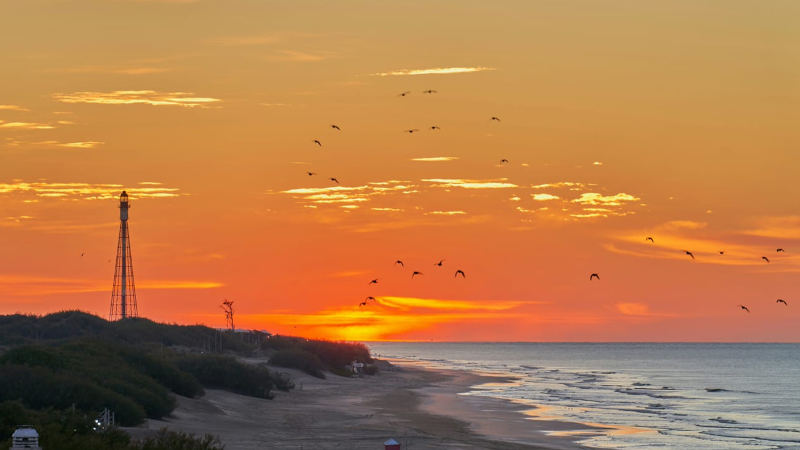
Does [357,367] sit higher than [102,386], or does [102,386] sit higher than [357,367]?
[357,367]

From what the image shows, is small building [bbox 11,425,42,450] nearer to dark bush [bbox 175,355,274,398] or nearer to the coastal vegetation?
the coastal vegetation

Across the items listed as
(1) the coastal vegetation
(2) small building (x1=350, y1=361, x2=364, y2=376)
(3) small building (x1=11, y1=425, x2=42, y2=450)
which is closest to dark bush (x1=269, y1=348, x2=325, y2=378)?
(2) small building (x1=350, y1=361, x2=364, y2=376)

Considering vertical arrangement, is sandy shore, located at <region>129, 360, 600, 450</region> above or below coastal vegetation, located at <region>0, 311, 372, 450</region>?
below

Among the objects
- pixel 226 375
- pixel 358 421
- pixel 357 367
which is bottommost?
pixel 358 421

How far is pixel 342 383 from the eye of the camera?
85312 mm

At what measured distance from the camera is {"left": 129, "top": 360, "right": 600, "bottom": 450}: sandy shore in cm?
3953

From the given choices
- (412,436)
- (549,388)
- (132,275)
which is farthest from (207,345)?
(412,436)

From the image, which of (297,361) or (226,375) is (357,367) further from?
(226,375)

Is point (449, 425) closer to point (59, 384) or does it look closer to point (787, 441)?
point (787, 441)

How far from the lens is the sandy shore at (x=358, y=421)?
3953cm

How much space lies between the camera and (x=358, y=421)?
48562mm

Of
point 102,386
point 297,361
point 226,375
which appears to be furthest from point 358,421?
point 297,361

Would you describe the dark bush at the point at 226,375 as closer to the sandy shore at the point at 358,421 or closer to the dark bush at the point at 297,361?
the sandy shore at the point at 358,421

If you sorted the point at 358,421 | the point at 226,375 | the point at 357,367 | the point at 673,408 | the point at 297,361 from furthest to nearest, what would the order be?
1. the point at 357,367
2. the point at 297,361
3. the point at 673,408
4. the point at 226,375
5. the point at 358,421
